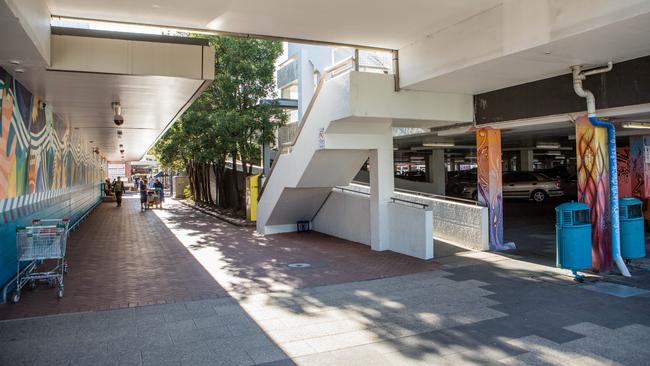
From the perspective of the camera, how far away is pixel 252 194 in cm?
1666

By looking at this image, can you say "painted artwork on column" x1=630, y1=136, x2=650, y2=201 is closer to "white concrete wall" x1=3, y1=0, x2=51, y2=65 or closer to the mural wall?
"white concrete wall" x1=3, y1=0, x2=51, y2=65

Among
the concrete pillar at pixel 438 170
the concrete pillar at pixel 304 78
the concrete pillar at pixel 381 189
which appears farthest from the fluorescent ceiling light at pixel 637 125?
the concrete pillar at pixel 304 78

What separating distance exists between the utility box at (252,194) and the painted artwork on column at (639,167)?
37.8 ft

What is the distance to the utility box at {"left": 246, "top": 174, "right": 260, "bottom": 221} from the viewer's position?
1646cm

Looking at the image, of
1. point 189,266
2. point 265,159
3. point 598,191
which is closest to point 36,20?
point 189,266

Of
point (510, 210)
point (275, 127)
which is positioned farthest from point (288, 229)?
point (510, 210)

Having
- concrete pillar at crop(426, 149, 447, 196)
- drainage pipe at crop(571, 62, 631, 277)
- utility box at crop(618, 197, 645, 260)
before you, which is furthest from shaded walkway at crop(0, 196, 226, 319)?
concrete pillar at crop(426, 149, 447, 196)

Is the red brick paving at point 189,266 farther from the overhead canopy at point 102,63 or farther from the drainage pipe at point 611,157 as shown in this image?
the overhead canopy at point 102,63

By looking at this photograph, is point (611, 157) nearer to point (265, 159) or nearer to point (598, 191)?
point (598, 191)

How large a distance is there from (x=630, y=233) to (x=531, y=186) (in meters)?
14.5

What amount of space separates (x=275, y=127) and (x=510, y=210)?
1000cm

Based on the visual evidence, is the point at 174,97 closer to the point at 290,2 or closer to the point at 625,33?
the point at 290,2

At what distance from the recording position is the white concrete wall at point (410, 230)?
9766 millimetres

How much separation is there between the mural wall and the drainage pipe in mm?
8941
